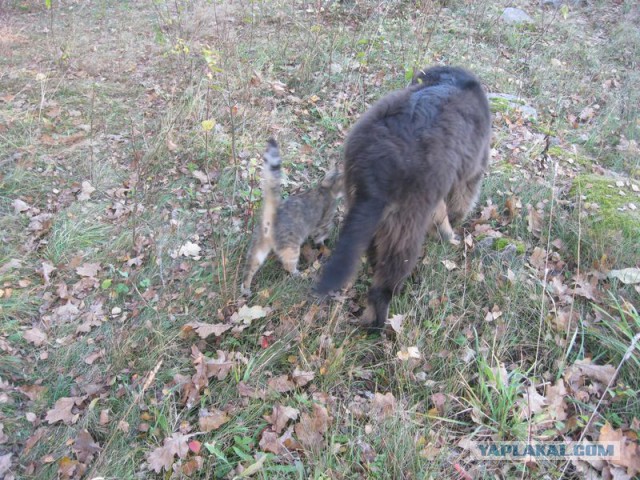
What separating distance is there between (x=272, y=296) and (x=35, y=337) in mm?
1679

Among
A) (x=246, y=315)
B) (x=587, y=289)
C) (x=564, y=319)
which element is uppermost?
(x=587, y=289)

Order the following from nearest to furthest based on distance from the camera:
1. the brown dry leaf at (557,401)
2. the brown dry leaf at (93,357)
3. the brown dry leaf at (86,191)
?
the brown dry leaf at (557,401) < the brown dry leaf at (93,357) < the brown dry leaf at (86,191)

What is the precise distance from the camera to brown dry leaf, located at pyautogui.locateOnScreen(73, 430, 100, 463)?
8.13 feet

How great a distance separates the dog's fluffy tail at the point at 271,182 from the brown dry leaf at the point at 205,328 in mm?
777

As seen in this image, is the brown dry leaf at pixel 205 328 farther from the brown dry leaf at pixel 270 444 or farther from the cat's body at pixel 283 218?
the brown dry leaf at pixel 270 444

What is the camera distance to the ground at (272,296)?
2.50 m

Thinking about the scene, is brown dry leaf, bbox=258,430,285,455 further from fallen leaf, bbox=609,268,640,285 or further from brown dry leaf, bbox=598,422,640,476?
fallen leaf, bbox=609,268,640,285

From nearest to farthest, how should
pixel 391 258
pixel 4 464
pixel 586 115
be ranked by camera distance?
pixel 4 464
pixel 391 258
pixel 586 115

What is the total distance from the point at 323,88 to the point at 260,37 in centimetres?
179

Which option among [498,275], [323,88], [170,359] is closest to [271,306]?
[170,359]

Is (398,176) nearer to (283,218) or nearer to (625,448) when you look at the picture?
(283,218)

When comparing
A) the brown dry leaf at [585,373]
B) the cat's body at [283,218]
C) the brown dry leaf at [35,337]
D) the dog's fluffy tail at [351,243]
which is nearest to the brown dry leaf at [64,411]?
the brown dry leaf at [35,337]

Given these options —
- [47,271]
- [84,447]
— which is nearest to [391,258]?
[84,447]

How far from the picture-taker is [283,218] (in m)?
3.32
